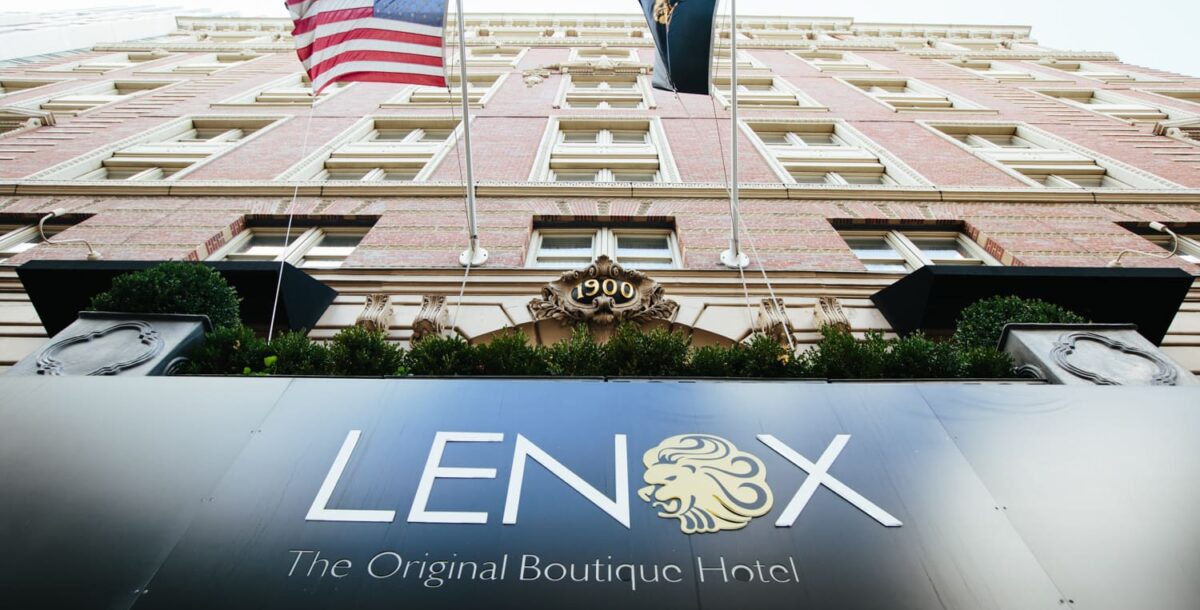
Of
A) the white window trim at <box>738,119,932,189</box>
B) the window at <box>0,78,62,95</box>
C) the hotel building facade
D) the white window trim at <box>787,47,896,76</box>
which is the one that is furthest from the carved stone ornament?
the window at <box>0,78,62,95</box>

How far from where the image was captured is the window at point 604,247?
33.9 feet

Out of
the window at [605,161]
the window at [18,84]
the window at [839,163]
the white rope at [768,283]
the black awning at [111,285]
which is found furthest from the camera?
the window at [18,84]

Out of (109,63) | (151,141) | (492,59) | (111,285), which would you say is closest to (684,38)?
(111,285)

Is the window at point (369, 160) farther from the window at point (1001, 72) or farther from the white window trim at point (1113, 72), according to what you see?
the white window trim at point (1113, 72)

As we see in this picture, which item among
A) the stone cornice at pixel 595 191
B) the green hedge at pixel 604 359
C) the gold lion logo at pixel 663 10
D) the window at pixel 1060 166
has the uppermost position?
the gold lion logo at pixel 663 10

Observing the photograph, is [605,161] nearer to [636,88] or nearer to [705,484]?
[636,88]

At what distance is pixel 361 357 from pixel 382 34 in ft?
16.8

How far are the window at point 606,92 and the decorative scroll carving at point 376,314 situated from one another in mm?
11992

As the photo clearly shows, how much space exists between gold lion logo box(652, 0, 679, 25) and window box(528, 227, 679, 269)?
3731 millimetres

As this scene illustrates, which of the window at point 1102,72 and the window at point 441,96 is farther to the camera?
the window at point 1102,72

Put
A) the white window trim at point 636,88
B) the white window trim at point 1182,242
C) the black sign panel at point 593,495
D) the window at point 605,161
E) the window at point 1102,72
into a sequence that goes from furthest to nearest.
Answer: the window at point 1102,72 → the white window trim at point 636,88 → the window at point 605,161 → the white window trim at point 1182,242 → the black sign panel at point 593,495

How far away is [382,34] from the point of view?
26.8 ft

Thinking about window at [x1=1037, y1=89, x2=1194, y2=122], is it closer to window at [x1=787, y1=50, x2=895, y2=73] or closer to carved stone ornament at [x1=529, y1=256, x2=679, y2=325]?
window at [x1=787, y1=50, x2=895, y2=73]

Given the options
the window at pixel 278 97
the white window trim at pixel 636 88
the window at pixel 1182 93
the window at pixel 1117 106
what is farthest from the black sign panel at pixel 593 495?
the window at pixel 1182 93
